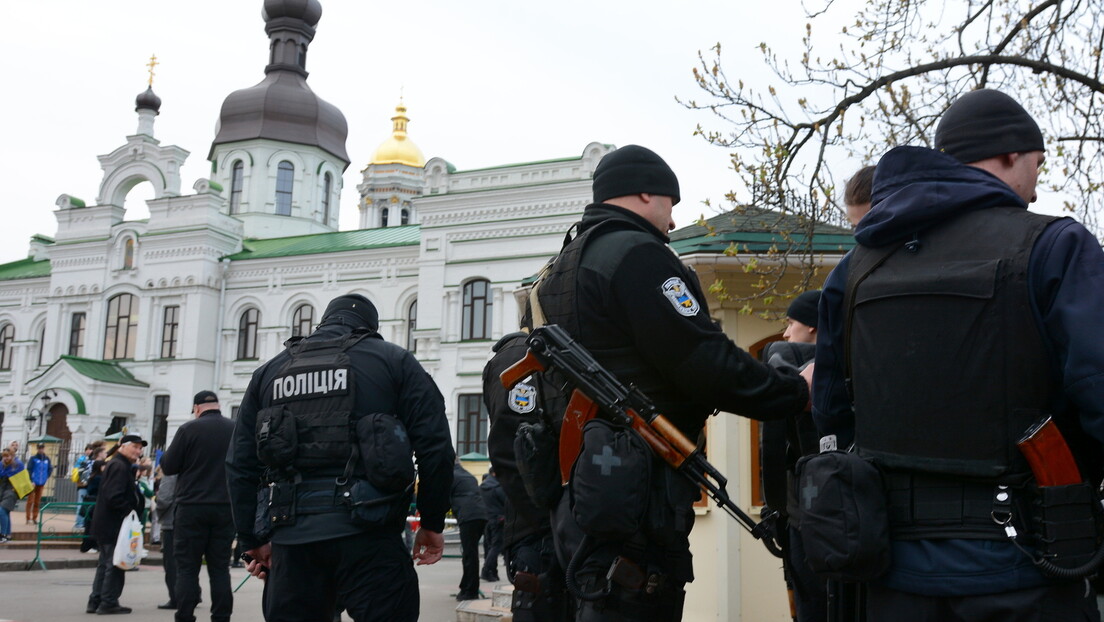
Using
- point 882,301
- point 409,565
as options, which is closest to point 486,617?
point 409,565

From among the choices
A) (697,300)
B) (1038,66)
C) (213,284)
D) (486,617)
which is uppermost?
(213,284)

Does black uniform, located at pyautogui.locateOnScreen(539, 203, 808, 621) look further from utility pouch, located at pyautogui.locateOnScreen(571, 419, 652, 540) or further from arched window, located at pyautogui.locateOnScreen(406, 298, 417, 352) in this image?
arched window, located at pyautogui.locateOnScreen(406, 298, 417, 352)

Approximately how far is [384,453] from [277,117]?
46589mm

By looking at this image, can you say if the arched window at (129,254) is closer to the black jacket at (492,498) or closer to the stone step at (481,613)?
the black jacket at (492,498)

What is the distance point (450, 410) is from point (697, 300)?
105 ft

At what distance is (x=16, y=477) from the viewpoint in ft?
64.0

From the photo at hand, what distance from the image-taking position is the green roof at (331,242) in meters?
40.2

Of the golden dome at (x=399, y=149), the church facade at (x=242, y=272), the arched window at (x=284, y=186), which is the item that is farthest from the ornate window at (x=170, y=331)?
the golden dome at (x=399, y=149)

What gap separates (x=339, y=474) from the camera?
465cm

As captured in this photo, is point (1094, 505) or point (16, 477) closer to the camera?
point (1094, 505)

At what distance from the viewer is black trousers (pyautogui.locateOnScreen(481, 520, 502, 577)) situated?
14.2 metres

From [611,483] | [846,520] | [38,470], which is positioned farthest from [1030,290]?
[38,470]

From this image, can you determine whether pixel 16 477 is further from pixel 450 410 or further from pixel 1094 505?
pixel 1094 505

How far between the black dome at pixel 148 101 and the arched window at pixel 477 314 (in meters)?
21.1
